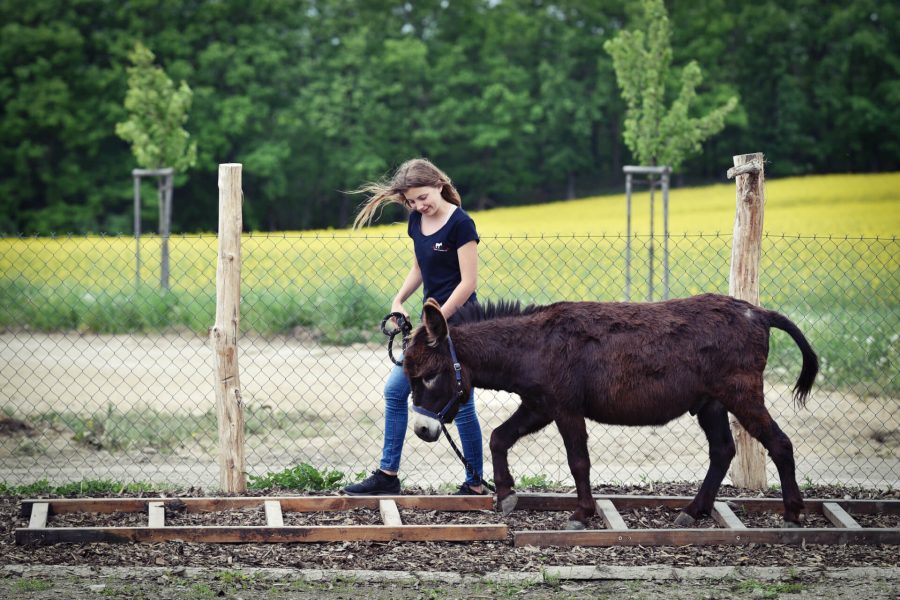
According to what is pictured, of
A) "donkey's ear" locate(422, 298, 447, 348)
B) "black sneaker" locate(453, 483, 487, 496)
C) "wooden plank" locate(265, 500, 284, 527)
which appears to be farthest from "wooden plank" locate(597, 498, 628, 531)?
"wooden plank" locate(265, 500, 284, 527)

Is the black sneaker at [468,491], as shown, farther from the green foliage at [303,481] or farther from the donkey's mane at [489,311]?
the donkey's mane at [489,311]

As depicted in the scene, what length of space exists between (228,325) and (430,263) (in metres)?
1.46

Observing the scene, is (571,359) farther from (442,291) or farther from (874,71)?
(874,71)

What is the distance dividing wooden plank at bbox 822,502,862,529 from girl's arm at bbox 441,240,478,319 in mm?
2681

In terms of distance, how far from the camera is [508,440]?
6383mm

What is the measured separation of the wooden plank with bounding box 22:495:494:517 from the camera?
6.42m

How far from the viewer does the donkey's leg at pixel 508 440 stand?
6363 millimetres

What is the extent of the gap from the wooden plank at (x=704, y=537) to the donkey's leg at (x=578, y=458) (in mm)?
214

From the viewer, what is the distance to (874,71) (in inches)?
1821

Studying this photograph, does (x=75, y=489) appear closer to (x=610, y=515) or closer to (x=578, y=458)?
(x=578, y=458)

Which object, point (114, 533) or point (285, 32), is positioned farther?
point (285, 32)

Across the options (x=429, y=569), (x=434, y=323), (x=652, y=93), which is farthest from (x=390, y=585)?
(x=652, y=93)

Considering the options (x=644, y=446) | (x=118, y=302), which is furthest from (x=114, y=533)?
(x=118, y=302)

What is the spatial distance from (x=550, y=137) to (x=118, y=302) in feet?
108
